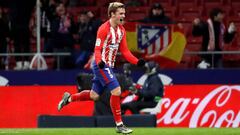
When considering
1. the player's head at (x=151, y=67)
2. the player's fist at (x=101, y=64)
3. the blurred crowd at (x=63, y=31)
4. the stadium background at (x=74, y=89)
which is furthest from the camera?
the blurred crowd at (x=63, y=31)

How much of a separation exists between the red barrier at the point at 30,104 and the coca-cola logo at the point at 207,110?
204cm

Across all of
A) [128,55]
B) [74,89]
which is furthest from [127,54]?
[74,89]

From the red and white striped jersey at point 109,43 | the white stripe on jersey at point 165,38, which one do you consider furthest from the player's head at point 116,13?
the white stripe on jersey at point 165,38

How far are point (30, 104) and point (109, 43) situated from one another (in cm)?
767

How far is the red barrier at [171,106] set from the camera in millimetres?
21234

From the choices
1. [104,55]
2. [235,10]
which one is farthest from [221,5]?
[104,55]

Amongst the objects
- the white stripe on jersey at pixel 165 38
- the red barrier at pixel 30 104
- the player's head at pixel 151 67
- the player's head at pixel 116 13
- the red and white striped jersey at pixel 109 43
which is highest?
the player's head at pixel 116 13

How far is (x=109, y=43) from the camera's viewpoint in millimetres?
14688

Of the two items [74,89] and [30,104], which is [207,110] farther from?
[30,104]

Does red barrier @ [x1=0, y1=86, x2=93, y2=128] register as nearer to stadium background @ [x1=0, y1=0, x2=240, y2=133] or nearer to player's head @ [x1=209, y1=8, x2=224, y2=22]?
stadium background @ [x1=0, y1=0, x2=240, y2=133]

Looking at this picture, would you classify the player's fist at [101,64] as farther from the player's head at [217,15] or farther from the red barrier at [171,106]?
the player's head at [217,15]

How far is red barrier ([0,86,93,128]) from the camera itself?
2180 centimetres

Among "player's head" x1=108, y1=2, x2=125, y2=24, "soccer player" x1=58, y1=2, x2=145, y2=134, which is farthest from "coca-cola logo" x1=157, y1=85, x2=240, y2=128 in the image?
"player's head" x1=108, y1=2, x2=125, y2=24

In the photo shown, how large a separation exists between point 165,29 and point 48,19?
3.08 metres
